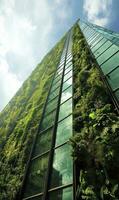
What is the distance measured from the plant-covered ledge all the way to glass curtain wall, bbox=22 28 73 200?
47 centimetres

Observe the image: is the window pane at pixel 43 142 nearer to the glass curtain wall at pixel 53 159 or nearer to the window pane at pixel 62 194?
the glass curtain wall at pixel 53 159

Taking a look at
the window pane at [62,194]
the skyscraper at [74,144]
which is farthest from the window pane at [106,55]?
the window pane at [62,194]

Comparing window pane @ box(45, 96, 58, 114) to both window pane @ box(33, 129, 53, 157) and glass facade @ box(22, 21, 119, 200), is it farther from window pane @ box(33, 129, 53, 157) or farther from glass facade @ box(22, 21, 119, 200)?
window pane @ box(33, 129, 53, 157)

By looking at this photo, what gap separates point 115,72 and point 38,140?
386cm

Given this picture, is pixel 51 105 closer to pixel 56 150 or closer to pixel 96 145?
pixel 56 150

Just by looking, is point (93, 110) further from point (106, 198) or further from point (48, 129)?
point (106, 198)

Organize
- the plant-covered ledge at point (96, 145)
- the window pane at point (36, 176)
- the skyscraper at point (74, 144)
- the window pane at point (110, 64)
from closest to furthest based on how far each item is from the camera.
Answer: the plant-covered ledge at point (96, 145)
the skyscraper at point (74, 144)
the window pane at point (36, 176)
the window pane at point (110, 64)

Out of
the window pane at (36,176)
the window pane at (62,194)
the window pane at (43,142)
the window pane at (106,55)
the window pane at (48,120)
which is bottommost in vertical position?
the window pane at (62,194)

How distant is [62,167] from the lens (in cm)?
626

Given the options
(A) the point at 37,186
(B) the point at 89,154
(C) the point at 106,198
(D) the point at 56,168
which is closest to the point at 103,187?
(C) the point at 106,198

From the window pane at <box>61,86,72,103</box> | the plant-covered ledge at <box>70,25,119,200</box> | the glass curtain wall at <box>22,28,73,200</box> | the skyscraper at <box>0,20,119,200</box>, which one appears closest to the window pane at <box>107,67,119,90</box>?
the skyscraper at <box>0,20,119,200</box>

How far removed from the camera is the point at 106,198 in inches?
172

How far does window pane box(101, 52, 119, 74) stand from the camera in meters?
8.18

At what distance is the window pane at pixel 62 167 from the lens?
5.81 meters
